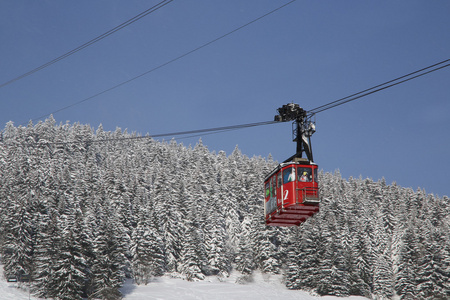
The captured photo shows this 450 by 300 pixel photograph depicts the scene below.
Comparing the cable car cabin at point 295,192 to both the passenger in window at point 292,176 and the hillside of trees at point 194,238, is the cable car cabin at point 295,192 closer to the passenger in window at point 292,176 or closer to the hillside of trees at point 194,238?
the passenger in window at point 292,176

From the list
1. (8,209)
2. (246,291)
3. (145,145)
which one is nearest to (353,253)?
(246,291)

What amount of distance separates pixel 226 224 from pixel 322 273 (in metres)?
32.1

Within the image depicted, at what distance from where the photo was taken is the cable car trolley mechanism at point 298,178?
90.1 ft

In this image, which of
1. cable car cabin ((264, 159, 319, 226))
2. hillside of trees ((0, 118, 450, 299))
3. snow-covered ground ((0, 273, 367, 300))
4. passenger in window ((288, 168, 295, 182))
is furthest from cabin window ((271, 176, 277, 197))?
snow-covered ground ((0, 273, 367, 300))

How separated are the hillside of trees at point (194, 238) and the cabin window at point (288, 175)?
160 feet

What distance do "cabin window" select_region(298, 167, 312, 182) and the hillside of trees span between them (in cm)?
4954

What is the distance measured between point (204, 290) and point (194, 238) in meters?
11.0

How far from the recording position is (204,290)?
281 ft

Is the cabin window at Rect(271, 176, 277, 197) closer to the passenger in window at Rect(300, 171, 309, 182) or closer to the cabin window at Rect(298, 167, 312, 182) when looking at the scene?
the cabin window at Rect(298, 167, 312, 182)

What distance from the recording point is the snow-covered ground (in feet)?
262

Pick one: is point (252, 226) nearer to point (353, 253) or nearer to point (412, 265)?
point (353, 253)

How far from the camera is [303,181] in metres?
27.8

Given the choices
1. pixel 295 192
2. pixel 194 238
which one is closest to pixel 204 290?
pixel 194 238

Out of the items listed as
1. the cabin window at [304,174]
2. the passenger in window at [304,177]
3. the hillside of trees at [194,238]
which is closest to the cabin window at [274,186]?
the cabin window at [304,174]
